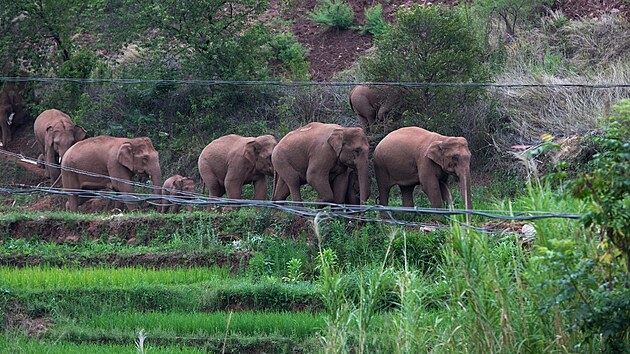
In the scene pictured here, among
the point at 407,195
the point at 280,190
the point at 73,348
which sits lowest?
the point at 73,348

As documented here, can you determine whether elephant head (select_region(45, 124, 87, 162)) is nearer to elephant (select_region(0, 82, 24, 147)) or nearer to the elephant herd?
the elephant herd

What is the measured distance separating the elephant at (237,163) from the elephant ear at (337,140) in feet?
5.86

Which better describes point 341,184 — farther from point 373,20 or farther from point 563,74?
point 373,20

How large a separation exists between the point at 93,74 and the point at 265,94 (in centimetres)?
531

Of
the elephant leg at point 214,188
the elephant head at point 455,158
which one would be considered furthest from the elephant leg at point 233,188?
the elephant head at point 455,158

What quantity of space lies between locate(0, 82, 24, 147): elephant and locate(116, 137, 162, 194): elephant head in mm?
8358

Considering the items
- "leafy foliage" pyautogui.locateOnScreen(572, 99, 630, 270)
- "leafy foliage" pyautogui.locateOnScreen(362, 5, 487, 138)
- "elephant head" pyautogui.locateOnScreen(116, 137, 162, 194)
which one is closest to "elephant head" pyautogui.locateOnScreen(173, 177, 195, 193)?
"elephant head" pyautogui.locateOnScreen(116, 137, 162, 194)

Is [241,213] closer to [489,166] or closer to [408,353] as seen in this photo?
[489,166]

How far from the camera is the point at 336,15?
1345 inches

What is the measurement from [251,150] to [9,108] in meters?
11.6

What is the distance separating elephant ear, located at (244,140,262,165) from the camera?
2164 centimetres

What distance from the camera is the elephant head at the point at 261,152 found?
21641 mm

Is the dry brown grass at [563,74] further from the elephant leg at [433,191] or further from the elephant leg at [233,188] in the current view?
the elephant leg at [233,188]

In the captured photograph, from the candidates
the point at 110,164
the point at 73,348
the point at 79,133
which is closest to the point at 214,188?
the point at 110,164
